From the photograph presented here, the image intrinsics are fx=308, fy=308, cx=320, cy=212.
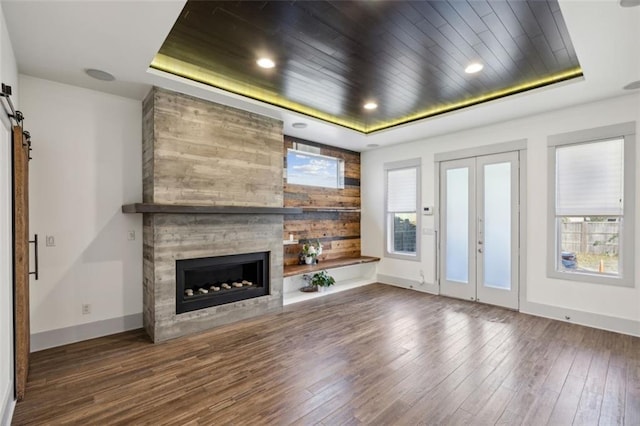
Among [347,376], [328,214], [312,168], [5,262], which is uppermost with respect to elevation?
[312,168]

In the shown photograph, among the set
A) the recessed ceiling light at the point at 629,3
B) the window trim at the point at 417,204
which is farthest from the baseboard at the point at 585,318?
the recessed ceiling light at the point at 629,3

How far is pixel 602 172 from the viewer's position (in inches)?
151

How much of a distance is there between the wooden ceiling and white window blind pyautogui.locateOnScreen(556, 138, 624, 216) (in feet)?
3.54

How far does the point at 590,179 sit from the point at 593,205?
0.34 meters

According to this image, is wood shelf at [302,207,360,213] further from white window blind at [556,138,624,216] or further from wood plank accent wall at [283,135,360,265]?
white window blind at [556,138,624,216]

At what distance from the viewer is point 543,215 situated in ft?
14.1

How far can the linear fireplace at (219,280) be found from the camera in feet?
12.1

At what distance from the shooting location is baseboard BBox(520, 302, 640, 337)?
3.63 m

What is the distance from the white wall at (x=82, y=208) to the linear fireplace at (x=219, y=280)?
61 centimetres

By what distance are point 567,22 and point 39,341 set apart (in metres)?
5.58

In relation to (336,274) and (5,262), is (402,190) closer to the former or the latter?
(336,274)

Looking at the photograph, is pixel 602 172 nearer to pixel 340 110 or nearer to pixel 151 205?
pixel 340 110

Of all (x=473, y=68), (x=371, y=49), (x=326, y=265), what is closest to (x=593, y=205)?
(x=473, y=68)

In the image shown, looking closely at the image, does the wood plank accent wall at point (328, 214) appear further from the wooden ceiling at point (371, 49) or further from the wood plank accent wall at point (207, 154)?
the wooden ceiling at point (371, 49)
